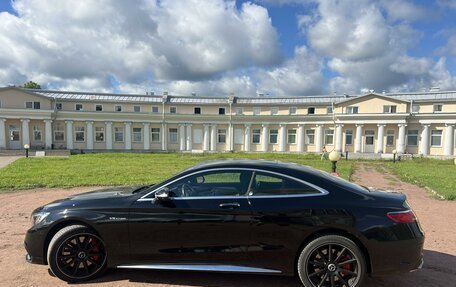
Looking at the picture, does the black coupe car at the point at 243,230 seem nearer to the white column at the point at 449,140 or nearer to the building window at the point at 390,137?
the building window at the point at 390,137

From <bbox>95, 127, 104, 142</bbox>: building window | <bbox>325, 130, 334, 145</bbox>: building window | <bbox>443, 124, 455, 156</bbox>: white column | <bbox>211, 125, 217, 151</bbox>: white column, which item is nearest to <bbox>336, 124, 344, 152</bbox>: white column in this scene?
<bbox>325, 130, 334, 145</bbox>: building window

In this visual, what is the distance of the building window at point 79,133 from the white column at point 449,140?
4730 cm

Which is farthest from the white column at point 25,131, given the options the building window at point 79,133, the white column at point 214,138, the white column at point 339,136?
the white column at point 339,136

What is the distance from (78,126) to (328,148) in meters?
35.4

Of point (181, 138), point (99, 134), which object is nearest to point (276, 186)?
point (181, 138)

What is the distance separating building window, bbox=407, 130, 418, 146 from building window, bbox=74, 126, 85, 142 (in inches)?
1729

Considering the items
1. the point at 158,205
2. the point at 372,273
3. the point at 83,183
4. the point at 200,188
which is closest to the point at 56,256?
the point at 158,205

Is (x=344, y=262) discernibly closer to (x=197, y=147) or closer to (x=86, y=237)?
(x=86, y=237)

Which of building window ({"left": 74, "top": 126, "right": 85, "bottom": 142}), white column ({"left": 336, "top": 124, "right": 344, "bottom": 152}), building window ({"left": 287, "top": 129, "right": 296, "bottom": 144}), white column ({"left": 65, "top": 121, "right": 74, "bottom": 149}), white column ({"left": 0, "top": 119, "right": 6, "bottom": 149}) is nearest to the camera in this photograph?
white column ({"left": 0, "top": 119, "right": 6, "bottom": 149})

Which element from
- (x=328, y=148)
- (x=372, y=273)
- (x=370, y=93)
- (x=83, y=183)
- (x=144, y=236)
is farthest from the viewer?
(x=328, y=148)

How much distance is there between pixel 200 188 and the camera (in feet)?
13.4

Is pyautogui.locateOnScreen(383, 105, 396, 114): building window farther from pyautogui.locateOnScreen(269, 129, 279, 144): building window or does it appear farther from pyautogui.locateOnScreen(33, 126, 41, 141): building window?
pyautogui.locateOnScreen(33, 126, 41, 141): building window

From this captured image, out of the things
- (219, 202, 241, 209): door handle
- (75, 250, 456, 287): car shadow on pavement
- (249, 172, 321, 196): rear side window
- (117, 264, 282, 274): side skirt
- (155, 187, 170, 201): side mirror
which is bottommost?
(75, 250, 456, 287): car shadow on pavement

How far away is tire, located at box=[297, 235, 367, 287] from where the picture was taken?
10.9ft
